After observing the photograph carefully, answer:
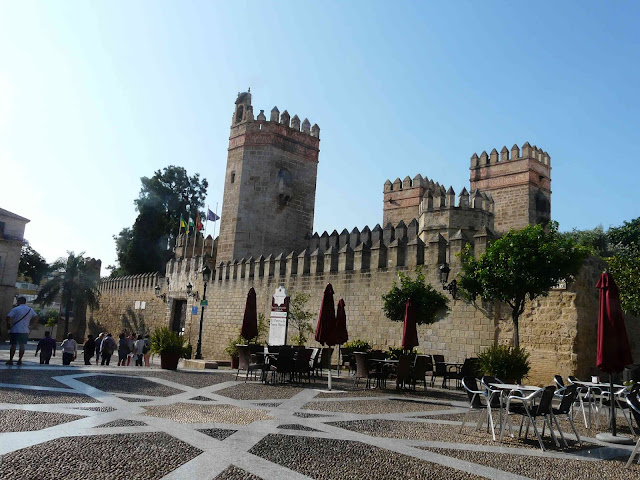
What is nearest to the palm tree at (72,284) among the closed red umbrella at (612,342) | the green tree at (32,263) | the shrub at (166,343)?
the green tree at (32,263)

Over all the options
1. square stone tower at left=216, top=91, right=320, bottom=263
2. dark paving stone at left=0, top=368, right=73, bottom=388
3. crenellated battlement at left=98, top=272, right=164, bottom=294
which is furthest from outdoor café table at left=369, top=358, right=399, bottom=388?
crenellated battlement at left=98, top=272, right=164, bottom=294

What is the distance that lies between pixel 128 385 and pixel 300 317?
9.97 m

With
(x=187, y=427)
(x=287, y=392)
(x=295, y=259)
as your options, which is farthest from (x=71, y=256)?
(x=187, y=427)

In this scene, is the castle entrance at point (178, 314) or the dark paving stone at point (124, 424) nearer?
the dark paving stone at point (124, 424)

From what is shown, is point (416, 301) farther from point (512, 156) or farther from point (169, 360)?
point (512, 156)

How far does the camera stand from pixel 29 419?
19.5ft

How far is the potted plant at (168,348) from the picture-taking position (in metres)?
13.9

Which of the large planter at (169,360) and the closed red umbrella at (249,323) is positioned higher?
the closed red umbrella at (249,323)

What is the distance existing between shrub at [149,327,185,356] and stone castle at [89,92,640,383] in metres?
5.73

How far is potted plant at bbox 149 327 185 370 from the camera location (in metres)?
13.9

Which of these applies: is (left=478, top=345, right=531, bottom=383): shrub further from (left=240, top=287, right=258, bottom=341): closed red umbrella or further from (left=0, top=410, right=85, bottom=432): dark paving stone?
(left=0, top=410, right=85, bottom=432): dark paving stone

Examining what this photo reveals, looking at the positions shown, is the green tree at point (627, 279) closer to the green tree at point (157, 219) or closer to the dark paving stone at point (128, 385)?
the dark paving stone at point (128, 385)

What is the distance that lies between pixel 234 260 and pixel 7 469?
20.4 m

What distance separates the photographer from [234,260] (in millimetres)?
24312
